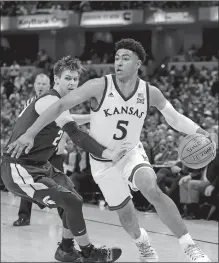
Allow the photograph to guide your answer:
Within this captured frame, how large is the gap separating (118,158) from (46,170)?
0.76 m

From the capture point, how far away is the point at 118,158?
5.65 m

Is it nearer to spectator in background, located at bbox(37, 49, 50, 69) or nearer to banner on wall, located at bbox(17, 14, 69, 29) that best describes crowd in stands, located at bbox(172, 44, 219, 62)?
banner on wall, located at bbox(17, 14, 69, 29)

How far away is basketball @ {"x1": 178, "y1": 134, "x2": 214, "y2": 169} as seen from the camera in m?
5.71

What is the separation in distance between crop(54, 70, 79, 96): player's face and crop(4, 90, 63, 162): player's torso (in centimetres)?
9

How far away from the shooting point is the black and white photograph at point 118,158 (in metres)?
5.48

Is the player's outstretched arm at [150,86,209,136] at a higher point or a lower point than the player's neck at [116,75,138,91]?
lower

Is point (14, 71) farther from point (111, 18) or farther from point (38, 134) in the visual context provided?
point (38, 134)

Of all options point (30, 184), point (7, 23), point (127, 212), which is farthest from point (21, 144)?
point (7, 23)

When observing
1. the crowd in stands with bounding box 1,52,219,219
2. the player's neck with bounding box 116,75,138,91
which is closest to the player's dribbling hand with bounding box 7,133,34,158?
the player's neck with bounding box 116,75,138,91

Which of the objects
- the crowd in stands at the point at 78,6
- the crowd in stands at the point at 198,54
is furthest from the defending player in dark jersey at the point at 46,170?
the crowd in stands at the point at 78,6

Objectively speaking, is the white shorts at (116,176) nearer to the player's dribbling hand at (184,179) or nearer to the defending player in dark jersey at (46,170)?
the defending player in dark jersey at (46,170)

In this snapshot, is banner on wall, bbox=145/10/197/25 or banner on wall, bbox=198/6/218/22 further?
banner on wall, bbox=145/10/197/25

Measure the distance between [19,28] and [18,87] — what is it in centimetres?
499

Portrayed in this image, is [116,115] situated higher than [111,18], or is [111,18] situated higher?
[111,18]
